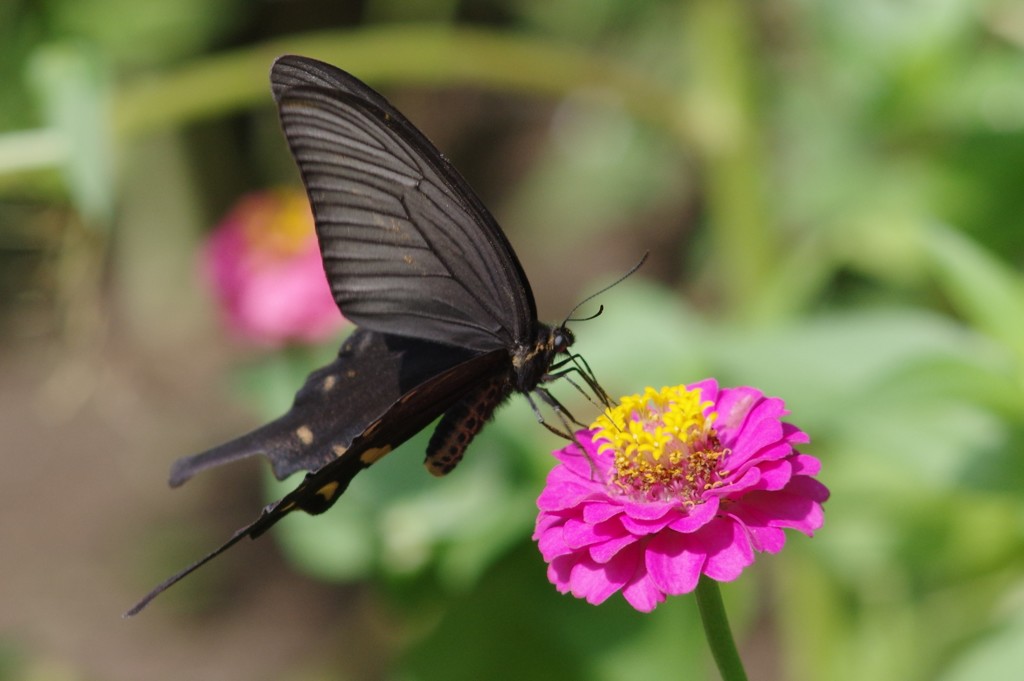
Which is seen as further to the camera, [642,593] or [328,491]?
[328,491]

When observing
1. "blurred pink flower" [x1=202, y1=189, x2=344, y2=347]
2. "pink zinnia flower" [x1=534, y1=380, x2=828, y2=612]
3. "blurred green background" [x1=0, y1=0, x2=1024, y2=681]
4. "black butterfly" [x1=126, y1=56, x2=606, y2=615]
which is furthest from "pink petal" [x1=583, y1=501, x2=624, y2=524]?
"blurred pink flower" [x1=202, y1=189, x2=344, y2=347]

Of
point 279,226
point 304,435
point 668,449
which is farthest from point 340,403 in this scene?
point 279,226

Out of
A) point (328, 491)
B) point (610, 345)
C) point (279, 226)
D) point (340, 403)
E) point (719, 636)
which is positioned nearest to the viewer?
point (719, 636)

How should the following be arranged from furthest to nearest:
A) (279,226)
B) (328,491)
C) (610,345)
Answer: (279,226) < (610,345) < (328,491)

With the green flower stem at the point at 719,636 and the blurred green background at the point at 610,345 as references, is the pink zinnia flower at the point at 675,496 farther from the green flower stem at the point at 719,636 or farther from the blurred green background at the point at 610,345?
the blurred green background at the point at 610,345

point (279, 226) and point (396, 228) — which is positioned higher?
point (396, 228)

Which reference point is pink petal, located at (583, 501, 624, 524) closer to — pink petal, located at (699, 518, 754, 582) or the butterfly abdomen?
pink petal, located at (699, 518, 754, 582)

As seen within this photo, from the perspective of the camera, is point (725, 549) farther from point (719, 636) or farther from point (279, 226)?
point (279, 226)
